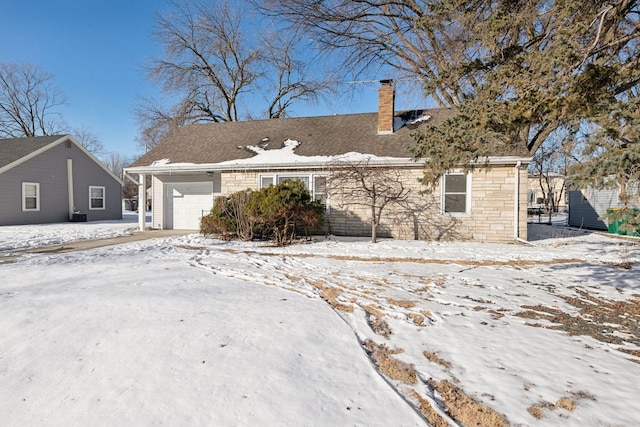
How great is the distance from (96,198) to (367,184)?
17621mm

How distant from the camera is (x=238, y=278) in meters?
5.46

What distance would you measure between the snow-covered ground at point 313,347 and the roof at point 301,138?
6.79m

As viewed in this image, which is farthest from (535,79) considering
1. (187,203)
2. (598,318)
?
(187,203)

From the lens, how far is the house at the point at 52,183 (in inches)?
647

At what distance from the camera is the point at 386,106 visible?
12.2 metres

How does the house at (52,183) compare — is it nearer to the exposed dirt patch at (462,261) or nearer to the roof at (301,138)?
the roof at (301,138)

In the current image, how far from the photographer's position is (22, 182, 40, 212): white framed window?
55.2ft

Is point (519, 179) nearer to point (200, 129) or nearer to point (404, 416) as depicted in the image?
point (404, 416)

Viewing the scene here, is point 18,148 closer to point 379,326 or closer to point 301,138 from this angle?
point 301,138

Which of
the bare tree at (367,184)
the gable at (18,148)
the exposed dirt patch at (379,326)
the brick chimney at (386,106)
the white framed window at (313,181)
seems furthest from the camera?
the gable at (18,148)

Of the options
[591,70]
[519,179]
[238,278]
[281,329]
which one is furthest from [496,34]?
[519,179]

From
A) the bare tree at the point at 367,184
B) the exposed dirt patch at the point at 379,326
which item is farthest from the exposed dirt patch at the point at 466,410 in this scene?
the bare tree at the point at 367,184

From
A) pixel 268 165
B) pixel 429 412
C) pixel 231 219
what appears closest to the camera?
pixel 429 412

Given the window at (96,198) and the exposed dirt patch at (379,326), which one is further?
the window at (96,198)
